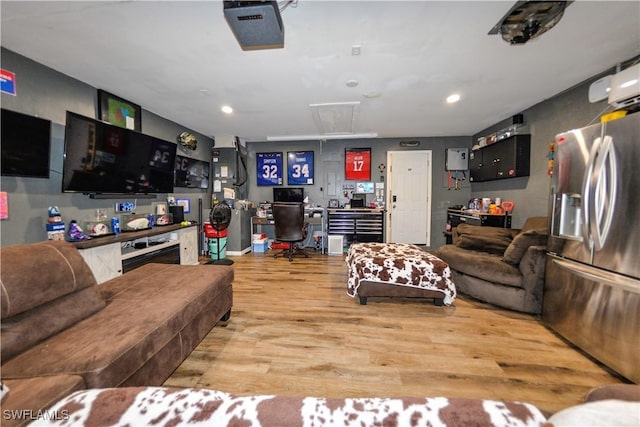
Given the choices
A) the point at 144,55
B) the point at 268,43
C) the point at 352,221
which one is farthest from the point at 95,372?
the point at 352,221

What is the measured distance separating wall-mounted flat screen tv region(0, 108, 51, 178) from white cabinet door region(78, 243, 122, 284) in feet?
2.62

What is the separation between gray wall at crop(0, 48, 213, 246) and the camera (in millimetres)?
2029

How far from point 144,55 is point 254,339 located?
8.86ft

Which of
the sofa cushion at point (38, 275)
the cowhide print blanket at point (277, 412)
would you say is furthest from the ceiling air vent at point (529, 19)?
the sofa cushion at point (38, 275)

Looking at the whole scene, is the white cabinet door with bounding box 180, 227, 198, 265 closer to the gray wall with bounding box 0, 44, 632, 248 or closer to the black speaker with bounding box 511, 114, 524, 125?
the gray wall with bounding box 0, 44, 632, 248

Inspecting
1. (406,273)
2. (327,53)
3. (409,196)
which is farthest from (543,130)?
(327,53)

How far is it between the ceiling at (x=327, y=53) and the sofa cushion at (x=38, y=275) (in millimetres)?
1616

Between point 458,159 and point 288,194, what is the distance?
3781mm

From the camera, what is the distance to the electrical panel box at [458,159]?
5031mm

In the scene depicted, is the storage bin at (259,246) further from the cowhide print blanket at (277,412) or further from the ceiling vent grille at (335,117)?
the cowhide print blanket at (277,412)

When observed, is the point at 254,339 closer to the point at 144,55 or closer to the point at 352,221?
the point at 144,55

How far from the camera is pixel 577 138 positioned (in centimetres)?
195

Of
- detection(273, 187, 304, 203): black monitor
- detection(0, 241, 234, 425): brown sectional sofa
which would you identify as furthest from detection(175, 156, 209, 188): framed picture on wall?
detection(0, 241, 234, 425): brown sectional sofa

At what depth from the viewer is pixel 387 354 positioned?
5.98ft
